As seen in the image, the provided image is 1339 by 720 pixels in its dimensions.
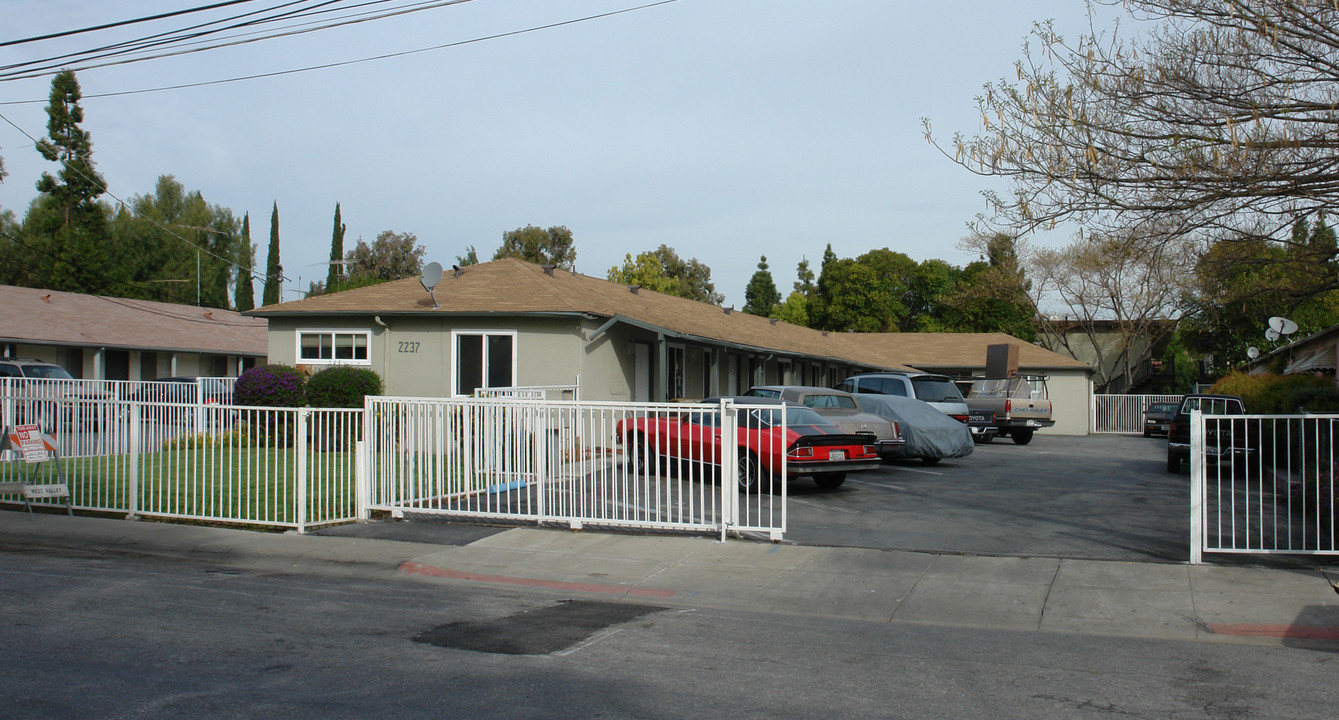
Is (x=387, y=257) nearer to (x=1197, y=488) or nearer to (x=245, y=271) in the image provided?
(x=245, y=271)

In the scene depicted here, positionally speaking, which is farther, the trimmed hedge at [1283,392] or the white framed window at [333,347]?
the white framed window at [333,347]

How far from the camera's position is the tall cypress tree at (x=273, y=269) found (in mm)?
54531

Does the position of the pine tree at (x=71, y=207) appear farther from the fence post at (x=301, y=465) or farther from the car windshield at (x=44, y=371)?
the fence post at (x=301, y=465)

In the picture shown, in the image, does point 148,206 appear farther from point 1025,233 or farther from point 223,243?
point 1025,233

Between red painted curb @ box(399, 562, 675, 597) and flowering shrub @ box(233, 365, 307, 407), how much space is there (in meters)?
11.4

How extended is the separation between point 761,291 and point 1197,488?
7183 cm

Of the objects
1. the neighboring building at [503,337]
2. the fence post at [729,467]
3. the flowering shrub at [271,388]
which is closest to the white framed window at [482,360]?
the neighboring building at [503,337]

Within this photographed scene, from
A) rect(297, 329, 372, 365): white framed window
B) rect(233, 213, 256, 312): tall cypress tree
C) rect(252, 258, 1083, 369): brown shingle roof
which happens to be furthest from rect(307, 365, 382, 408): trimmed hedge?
rect(233, 213, 256, 312): tall cypress tree

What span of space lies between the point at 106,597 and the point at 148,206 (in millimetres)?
60261

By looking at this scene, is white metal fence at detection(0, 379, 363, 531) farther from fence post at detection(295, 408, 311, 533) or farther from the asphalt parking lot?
the asphalt parking lot

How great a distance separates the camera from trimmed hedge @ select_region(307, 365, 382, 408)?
1950cm

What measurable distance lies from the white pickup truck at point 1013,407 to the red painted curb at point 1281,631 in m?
21.2

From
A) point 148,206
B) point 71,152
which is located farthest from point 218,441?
point 148,206

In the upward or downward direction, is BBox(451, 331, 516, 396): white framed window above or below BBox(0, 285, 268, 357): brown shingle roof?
Result: below
